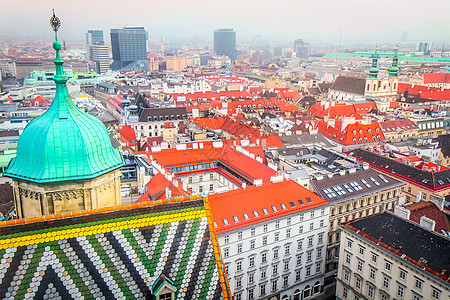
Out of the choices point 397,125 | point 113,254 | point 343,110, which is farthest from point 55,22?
point 343,110

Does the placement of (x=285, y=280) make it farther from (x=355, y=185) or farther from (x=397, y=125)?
(x=397, y=125)

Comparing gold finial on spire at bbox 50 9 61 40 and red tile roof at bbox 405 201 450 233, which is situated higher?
gold finial on spire at bbox 50 9 61 40

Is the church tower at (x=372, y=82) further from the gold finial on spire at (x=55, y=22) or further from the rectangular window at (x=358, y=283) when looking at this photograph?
the gold finial on spire at (x=55, y=22)

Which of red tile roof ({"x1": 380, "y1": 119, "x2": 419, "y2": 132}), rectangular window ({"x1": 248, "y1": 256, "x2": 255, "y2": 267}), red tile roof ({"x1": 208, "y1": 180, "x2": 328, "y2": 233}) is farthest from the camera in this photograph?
red tile roof ({"x1": 380, "y1": 119, "x2": 419, "y2": 132})

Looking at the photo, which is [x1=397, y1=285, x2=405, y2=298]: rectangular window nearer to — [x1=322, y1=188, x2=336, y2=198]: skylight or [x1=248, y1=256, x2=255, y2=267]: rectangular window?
[x1=248, y1=256, x2=255, y2=267]: rectangular window

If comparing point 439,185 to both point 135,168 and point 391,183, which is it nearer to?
point 391,183

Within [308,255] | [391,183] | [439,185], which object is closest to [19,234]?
[308,255]

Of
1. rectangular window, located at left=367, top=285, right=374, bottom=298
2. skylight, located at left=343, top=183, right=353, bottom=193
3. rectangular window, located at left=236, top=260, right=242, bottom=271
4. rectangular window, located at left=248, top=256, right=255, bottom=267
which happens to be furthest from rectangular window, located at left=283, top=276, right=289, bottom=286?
skylight, located at left=343, top=183, right=353, bottom=193
